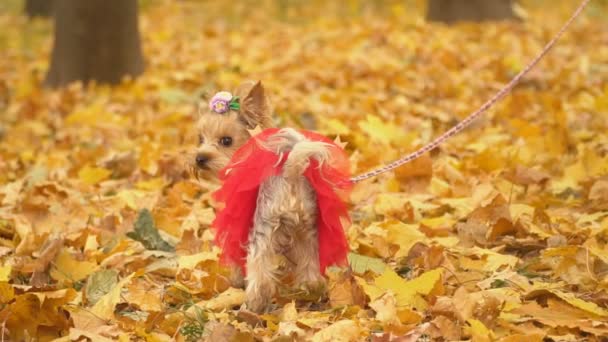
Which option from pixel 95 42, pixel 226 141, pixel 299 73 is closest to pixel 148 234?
pixel 226 141

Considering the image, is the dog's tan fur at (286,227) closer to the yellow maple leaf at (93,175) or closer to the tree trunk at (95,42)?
the yellow maple leaf at (93,175)

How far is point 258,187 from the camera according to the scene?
352 centimetres

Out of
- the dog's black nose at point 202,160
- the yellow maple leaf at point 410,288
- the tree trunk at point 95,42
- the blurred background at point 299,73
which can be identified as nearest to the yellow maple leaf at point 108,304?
the dog's black nose at point 202,160

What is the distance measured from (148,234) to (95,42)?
5324 millimetres

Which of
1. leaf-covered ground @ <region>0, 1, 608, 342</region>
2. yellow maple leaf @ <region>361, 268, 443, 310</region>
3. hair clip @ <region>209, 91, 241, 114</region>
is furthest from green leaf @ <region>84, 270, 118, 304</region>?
yellow maple leaf @ <region>361, 268, 443, 310</region>

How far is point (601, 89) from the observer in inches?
296

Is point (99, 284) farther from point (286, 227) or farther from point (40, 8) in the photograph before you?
point (40, 8)

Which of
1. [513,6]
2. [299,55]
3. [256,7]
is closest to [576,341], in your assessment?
[299,55]

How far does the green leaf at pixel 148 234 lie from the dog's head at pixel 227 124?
828 mm

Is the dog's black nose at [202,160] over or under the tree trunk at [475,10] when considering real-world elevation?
under

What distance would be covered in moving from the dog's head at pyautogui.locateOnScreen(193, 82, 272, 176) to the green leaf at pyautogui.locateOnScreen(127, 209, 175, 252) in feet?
2.72

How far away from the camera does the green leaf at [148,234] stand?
15.0 ft

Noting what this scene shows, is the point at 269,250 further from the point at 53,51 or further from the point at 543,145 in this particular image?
the point at 53,51

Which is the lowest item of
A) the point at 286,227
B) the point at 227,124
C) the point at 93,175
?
the point at 93,175
